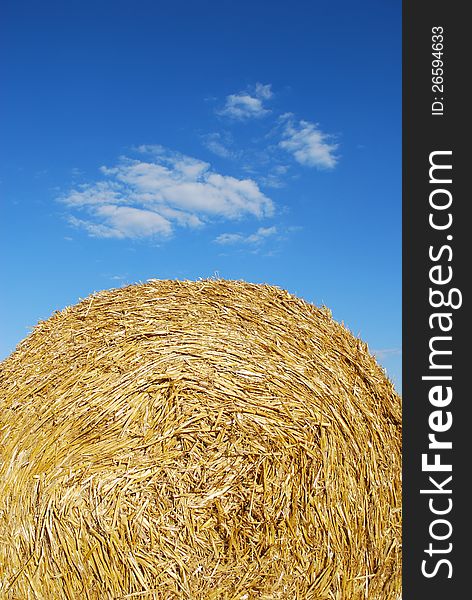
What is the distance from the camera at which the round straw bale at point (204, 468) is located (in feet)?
9.17

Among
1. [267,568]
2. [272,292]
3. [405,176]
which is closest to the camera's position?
[267,568]

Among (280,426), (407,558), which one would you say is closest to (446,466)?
(407,558)

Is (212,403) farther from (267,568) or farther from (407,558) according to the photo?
(407,558)

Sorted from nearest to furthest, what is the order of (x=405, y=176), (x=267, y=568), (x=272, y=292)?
(x=267, y=568) < (x=405, y=176) < (x=272, y=292)

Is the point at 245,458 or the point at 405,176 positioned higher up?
the point at 405,176

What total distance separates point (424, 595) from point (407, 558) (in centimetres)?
17

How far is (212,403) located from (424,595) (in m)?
1.35

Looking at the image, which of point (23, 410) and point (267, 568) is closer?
point (267, 568)

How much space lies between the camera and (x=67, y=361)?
10.2ft

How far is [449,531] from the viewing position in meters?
2.85

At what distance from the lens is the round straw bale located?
9.17 feet

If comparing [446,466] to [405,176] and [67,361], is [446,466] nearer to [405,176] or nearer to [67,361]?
[405,176]

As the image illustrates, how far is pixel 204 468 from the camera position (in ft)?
9.32

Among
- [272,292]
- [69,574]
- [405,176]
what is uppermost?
[405,176]
